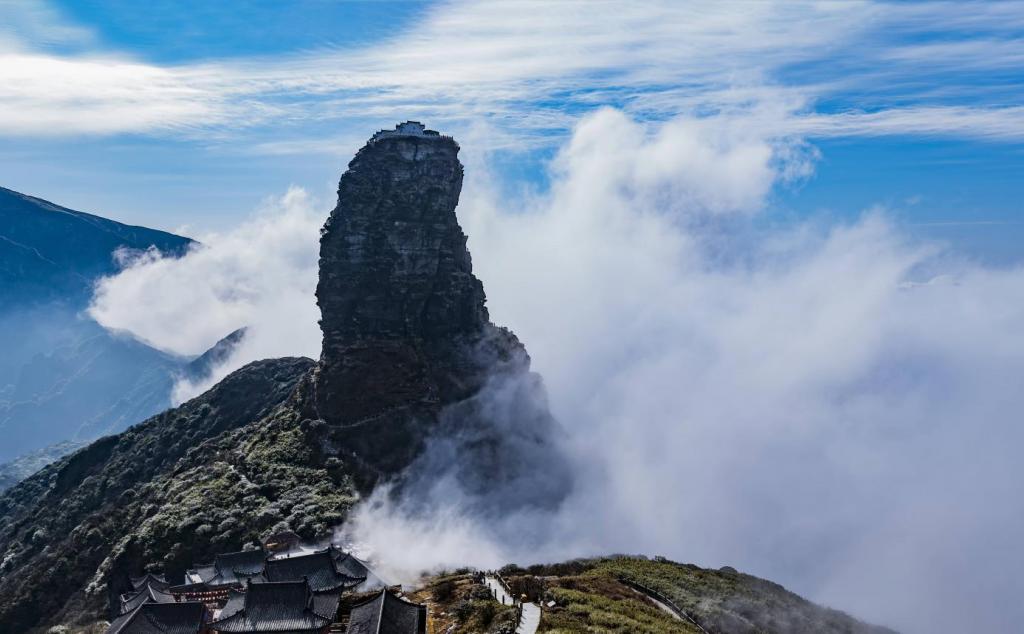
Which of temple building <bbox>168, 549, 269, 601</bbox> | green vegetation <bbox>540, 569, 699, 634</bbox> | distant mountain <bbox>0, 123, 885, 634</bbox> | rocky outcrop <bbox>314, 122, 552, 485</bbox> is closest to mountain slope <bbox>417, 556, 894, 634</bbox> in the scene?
green vegetation <bbox>540, 569, 699, 634</bbox>

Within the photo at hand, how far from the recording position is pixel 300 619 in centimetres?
6322

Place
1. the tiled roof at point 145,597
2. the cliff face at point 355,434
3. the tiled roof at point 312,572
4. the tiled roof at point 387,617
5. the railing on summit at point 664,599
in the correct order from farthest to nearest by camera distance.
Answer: the cliff face at point 355,434
the tiled roof at point 145,597
the tiled roof at point 312,572
the railing on summit at point 664,599
the tiled roof at point 387,617

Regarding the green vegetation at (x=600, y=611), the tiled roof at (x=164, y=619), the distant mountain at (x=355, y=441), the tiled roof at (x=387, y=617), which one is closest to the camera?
the tiled roof at (x=387, y=617)

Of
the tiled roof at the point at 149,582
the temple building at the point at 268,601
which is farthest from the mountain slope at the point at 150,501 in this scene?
the temple building at the point at 268,601

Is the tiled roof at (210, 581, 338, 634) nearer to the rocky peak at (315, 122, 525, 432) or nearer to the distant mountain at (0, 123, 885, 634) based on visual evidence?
the distant mountain at (0, 123, 885, 634)

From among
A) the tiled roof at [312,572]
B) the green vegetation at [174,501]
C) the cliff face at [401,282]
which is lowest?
the tiled roof at [312,572]

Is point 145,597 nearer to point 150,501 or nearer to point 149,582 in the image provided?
point 149,582

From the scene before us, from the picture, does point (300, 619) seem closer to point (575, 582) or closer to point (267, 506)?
point (575, 582)

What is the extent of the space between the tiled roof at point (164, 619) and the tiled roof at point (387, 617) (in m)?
16.6

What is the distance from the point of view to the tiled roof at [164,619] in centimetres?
6538

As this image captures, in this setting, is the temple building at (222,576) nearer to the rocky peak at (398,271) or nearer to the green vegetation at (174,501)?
the green vegetation at (174,501)

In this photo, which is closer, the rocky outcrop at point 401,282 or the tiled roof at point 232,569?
the tiled roof at point 232,569

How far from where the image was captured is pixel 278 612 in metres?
64.0

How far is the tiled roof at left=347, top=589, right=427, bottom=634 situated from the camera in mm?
55656
